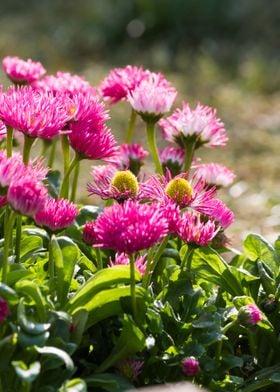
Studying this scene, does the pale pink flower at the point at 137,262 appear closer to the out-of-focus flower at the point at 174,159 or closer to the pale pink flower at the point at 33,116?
the pale pink flower at the point at 33,116

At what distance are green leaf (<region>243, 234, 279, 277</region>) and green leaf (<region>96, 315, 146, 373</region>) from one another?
0.62m

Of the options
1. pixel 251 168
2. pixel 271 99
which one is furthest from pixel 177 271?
pixel 271 99

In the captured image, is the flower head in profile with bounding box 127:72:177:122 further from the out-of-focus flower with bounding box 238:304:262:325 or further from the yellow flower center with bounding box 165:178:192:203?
the out-of-focus flower with bounding box 238:304:262:325

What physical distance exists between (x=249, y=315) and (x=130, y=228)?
1.49 ft

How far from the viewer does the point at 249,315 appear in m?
2.31

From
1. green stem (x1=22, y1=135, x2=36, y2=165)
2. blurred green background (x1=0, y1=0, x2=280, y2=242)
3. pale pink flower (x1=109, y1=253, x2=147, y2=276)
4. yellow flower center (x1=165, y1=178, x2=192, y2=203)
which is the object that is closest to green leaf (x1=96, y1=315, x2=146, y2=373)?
pale pink flower (x1=109, y1=253, x2=147, y2=276)

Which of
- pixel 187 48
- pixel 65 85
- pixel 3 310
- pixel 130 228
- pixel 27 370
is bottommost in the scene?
pixel 27 370

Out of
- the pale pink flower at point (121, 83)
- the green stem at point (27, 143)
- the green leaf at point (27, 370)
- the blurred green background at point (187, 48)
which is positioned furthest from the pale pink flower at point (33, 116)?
the blurred green background at point (187, 48)

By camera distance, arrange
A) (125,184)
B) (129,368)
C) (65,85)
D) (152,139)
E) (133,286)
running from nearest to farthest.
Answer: (133,286) < (129,368) < (125,184) < (152,139) < (65,85)

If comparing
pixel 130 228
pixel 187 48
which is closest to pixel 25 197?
pixel 130 228

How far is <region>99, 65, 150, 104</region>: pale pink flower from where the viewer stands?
2951mm

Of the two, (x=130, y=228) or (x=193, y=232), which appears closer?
(x=130, y=228)

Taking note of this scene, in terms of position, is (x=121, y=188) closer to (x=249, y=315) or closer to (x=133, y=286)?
(x=133, y=286)

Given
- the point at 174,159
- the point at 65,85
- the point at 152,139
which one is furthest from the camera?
the point at 174,159
